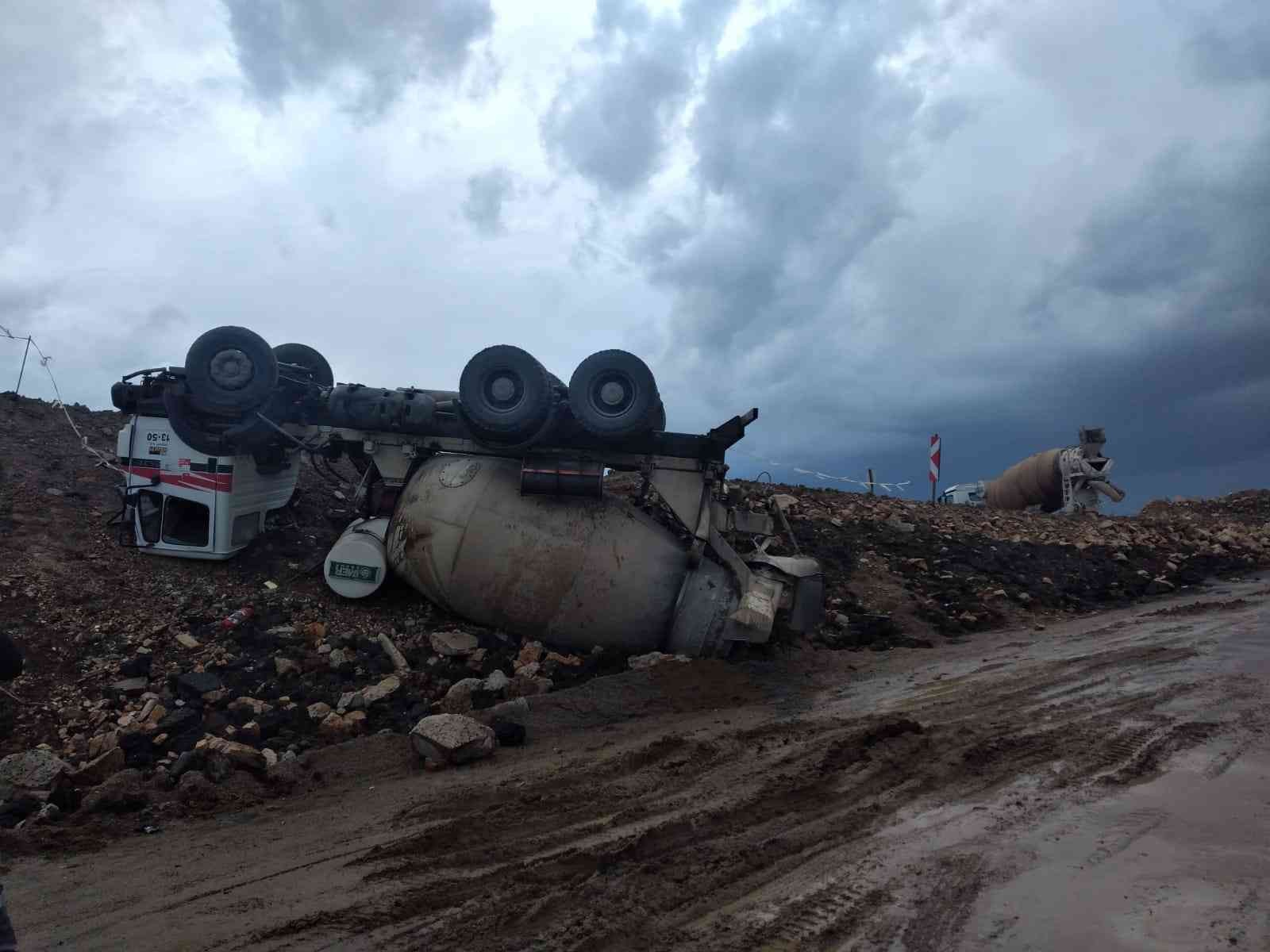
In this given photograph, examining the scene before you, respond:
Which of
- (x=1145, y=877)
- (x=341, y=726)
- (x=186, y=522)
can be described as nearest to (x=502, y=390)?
(x=341, y=726)

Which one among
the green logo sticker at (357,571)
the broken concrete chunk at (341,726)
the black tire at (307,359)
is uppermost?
the black tire at (307,359)

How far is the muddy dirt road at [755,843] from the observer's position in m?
2.98

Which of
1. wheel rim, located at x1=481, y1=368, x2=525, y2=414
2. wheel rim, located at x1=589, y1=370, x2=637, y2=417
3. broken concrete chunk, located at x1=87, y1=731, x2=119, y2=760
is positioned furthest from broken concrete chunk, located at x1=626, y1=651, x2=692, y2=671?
broken concrete chunk, located at x1=87, y1=731, x2=119, y2=760

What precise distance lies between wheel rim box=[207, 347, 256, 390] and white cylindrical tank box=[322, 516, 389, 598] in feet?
5.83

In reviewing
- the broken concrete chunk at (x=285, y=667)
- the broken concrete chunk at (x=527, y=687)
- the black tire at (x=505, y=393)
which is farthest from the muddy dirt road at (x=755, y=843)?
the black tire at (x=505, y=393)

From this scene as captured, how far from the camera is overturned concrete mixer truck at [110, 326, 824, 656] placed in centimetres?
690

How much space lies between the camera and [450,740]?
16.5 ft

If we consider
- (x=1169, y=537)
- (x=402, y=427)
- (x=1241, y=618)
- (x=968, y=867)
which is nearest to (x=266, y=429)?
(x=402, y=427)

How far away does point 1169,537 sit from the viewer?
15016 millimetres

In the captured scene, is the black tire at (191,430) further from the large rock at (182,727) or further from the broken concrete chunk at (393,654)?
the large rock at (182,727)

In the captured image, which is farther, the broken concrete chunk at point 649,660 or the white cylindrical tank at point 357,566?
the white cylindrical tank at point 357,566

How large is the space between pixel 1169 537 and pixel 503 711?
13.9 metres

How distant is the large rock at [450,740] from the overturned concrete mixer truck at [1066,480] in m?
17.0

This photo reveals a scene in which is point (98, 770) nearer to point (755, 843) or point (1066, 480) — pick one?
point (755, 843)
